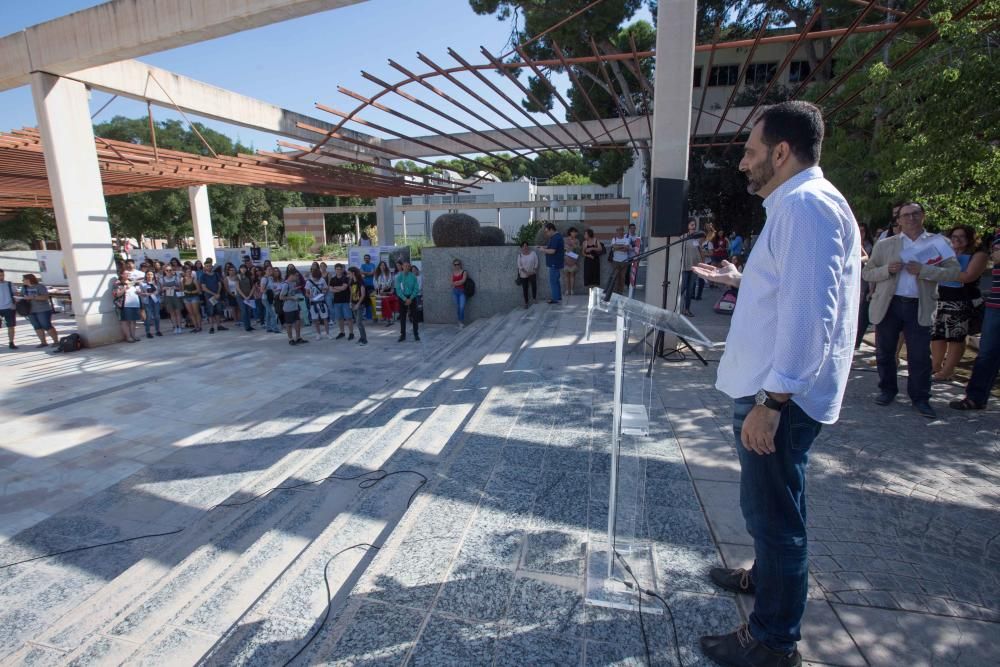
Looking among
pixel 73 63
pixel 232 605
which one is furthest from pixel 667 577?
pixel 73 63

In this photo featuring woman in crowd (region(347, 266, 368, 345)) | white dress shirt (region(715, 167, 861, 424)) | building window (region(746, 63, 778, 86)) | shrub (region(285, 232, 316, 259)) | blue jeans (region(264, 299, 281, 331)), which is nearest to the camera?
white dress shirt (region(715, 167, 861, 424))

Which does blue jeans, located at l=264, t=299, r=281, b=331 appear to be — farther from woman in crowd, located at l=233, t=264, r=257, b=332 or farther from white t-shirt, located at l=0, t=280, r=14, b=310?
white t-shirt, located at l=0, t=280, r=14, b=310

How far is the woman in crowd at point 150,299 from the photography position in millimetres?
11969

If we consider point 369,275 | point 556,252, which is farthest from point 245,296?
point 556,252

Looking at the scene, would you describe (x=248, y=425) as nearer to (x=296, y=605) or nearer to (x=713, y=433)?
(x=296, y=605)

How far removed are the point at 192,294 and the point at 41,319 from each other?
297 centimetres

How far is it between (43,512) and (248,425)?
7.00 feet

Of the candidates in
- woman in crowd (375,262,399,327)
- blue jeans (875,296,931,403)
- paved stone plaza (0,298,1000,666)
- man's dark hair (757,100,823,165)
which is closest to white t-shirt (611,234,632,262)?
paved stone plaza (0,298,1000,666)

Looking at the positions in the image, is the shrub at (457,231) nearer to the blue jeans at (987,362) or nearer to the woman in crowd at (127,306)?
the woman in crowd at (127,306)

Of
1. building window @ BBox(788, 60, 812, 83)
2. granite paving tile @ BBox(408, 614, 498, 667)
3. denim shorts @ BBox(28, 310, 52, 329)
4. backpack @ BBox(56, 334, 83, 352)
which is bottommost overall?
backpack @ BBox(56, 334, 83, 352)

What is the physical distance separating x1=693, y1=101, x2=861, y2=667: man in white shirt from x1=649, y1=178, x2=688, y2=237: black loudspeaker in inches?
155

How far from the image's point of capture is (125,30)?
8.64 m

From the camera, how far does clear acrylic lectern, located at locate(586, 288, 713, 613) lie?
2.00m

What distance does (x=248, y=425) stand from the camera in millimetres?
6207
